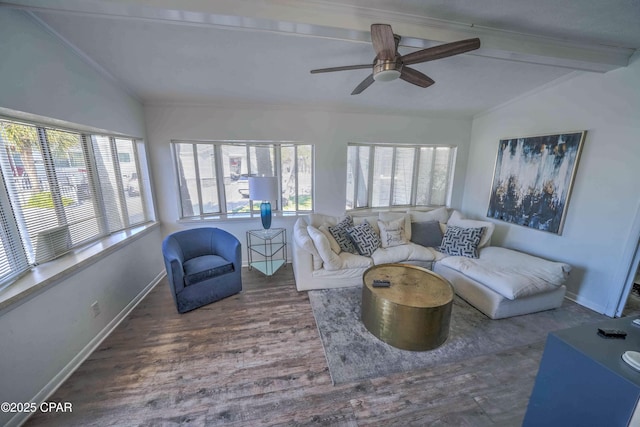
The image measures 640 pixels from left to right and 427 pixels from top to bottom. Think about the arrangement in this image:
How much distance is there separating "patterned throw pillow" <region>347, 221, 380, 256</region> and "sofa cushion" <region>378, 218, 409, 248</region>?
123 mm

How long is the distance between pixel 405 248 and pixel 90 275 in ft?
11.5

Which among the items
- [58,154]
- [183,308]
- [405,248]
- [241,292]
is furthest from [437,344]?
[58,154]

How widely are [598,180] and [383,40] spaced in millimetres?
3047

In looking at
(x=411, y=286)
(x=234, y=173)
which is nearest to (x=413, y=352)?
(x=411, y=286)

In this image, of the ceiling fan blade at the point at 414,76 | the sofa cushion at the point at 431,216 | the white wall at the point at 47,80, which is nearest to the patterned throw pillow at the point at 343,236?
the sofa cushion at the point at 431,216

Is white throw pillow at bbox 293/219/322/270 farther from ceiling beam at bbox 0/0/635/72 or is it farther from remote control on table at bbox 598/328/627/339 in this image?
remote control on table at bbox 598/328/627/339

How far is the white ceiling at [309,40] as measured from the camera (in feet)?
5.21

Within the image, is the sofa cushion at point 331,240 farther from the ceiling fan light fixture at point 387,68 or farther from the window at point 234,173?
the ceiling fan light fixture at point 387,68

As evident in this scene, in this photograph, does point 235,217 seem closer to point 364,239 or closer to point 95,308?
point 95,308

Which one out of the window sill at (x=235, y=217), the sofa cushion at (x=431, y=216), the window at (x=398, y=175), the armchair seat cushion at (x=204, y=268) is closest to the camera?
the armchair seat cushion at (x=204, y=268)

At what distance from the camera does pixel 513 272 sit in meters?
2.53

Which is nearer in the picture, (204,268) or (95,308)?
(95,308)

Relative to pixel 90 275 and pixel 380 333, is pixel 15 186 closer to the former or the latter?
pixel 90 275

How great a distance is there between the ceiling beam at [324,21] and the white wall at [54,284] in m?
0.31
